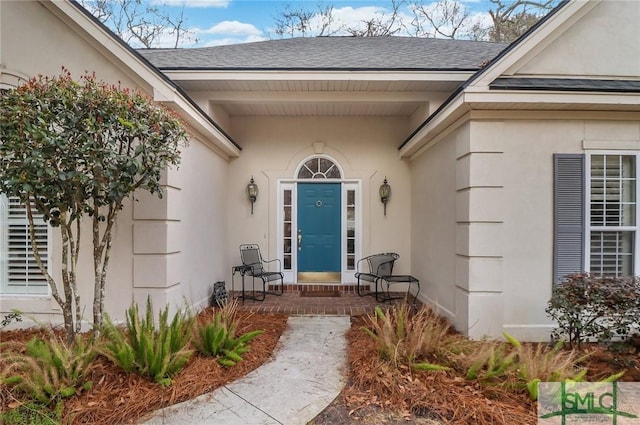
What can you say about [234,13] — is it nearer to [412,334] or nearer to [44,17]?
[44,17]

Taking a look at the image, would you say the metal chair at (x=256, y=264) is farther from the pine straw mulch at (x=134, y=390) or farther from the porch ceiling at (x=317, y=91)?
the porch ceiling at (x=317, y=91)

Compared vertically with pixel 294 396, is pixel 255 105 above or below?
above

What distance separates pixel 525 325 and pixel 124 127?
17.0ft

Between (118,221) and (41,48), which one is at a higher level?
(41,48)

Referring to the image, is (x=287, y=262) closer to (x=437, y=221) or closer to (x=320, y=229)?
(x=320, y=229)

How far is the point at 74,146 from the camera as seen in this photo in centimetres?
300

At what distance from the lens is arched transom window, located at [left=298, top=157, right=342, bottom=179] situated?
680cm

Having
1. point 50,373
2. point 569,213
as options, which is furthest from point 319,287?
point 50,373

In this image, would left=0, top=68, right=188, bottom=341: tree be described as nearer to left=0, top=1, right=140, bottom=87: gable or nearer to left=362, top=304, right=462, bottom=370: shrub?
left=0, top=1, right=140, bottom=87: gable

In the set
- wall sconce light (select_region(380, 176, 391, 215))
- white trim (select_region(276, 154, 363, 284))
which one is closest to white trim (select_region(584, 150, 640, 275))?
wall sconce light (select_region(380, 176, 391, 215))

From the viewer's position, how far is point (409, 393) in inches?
108

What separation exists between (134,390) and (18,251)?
303 centimetres

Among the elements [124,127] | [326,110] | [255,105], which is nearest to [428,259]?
[326,110]

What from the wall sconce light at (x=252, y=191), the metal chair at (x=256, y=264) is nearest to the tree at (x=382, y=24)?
the wall sconce light at (x=252, y=191)
